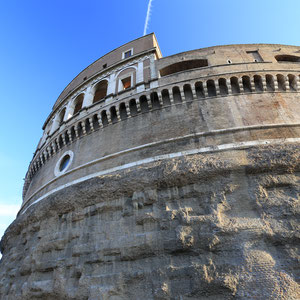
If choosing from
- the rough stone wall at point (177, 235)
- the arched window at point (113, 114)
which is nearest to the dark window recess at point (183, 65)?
the arched window at point (113, 114)

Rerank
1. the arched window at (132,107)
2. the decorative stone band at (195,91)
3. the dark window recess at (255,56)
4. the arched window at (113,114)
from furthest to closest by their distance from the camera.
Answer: the dark window recess at (255,56)
the arched window at (113,114)
the arched window at (132,107)
the decorative stone band at (195,91)

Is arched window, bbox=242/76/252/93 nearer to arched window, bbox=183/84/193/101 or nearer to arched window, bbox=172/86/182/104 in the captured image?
arched window, bbox=183/84/193/101

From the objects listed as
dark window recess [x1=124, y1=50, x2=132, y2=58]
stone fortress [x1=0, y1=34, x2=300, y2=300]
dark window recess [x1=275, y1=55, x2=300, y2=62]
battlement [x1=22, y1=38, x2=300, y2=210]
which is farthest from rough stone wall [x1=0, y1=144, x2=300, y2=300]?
dark window recess [x1=124, y1=50, x2=132, y2=58]

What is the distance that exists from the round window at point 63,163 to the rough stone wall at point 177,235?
7.08 feet

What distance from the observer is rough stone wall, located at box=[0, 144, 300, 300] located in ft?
9.31

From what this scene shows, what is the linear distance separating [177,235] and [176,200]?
2.24 feet

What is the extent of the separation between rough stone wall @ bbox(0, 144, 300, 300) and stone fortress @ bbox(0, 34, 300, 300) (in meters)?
0.02

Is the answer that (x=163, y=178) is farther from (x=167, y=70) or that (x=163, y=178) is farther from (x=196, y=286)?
(x=167, y=70)

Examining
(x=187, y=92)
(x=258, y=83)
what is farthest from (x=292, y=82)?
(x=187, y=92)

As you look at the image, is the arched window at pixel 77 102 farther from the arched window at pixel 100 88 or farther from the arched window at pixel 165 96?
the arched window at pixel 165 96

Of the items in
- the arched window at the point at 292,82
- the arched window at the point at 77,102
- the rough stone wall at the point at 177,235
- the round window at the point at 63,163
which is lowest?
the rough stone wall at the point at 177,235

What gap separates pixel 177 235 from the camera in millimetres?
3270

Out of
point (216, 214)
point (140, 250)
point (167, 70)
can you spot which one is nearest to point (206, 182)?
point (216, 214)

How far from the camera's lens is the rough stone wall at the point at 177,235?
2838 millimetres
